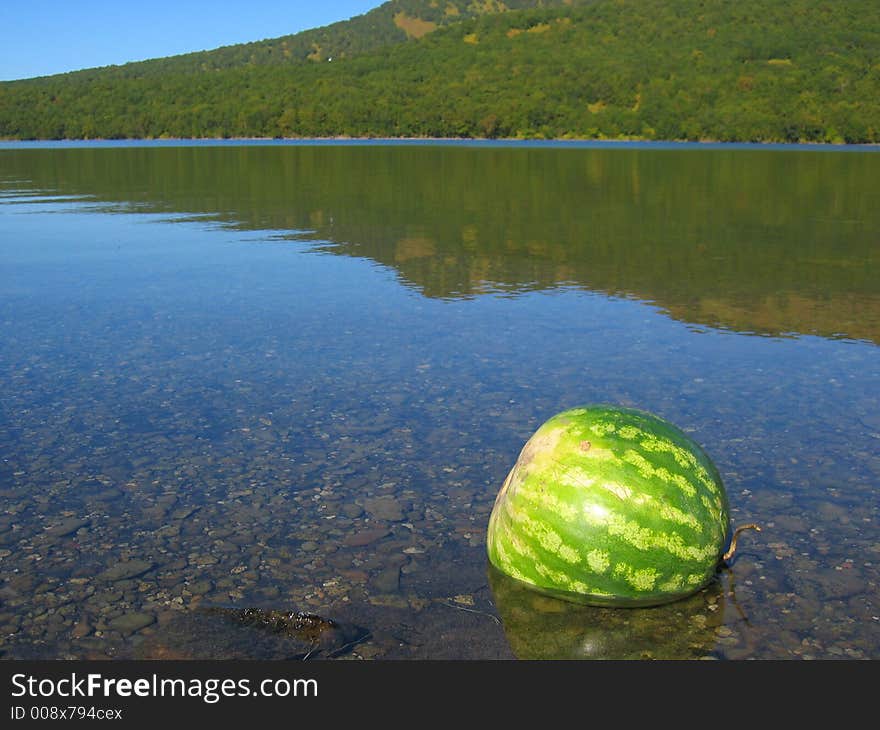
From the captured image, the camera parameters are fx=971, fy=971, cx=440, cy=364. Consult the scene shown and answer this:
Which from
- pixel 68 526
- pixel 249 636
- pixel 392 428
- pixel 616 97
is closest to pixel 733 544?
pixel 249 636

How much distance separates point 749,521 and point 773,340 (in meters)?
5.98

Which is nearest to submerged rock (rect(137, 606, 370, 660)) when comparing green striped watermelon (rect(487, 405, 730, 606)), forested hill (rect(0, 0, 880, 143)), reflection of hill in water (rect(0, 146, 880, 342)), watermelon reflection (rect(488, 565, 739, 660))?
watermelon reflection (rect(488, 565, 739, 660))

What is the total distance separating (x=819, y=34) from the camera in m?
174

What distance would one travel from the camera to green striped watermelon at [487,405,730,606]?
5.67 metres

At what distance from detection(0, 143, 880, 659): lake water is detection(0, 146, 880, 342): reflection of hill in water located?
0.51ft

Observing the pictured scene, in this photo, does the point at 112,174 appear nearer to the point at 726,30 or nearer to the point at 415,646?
the point at 415,646

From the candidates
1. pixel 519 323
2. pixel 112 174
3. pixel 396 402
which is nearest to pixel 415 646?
pixel 396 402

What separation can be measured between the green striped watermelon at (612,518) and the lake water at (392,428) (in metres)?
0.17

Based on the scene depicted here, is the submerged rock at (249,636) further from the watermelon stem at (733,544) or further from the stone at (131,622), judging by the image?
the watermelon stem at (733,544)

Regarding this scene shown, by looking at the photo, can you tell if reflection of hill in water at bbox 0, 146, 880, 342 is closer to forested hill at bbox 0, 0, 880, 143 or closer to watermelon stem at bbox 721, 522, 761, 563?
watermelon stem at bbox 721, 522, 761, 563

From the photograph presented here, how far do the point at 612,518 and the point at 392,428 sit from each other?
11.3 ft

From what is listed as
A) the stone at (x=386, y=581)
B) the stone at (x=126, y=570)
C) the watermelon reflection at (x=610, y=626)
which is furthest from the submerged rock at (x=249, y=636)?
the watermelon reflection at (x=610, y=626)

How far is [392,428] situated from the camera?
8805 mm

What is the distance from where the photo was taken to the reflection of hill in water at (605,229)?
A: 15.6 m
